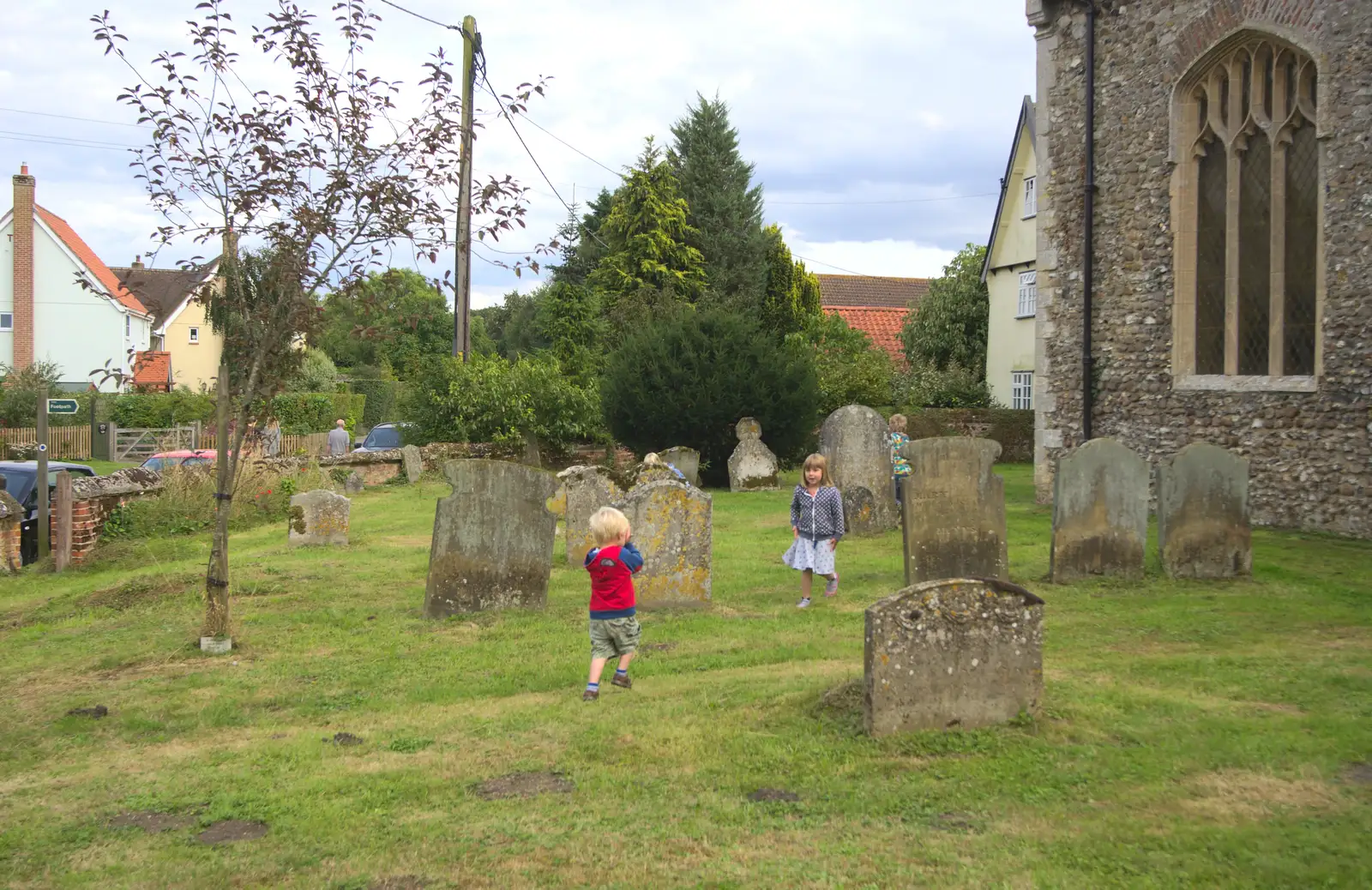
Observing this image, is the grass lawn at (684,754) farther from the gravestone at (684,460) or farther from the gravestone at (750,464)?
the gravestone at (750,464)

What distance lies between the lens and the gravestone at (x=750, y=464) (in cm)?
2352

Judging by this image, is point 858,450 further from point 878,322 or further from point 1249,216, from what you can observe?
point 878,322

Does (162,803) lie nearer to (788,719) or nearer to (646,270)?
(788,719)

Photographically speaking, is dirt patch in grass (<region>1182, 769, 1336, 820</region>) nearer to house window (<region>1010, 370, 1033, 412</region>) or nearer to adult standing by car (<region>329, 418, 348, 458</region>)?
adult standing by car (<region>329, 418, 348, 458</region>)

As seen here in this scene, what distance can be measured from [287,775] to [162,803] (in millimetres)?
650

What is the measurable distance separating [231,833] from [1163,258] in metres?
15.4

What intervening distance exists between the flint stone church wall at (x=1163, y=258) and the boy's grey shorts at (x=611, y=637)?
354 inches

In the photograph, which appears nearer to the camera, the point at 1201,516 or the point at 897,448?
the point at 1201,516

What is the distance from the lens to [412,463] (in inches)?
1066

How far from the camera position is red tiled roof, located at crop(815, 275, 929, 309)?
5609cm

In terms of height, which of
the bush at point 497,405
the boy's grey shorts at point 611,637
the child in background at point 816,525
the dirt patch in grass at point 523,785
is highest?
the bush at point 497,405

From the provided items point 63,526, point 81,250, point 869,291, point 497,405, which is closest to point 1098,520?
point 63,526

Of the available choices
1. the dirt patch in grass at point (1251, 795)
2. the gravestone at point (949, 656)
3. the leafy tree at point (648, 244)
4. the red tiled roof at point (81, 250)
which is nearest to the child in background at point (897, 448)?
the gravestone at point (949, 656)

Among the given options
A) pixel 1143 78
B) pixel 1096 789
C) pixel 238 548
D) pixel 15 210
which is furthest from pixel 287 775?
pixel 15 210
